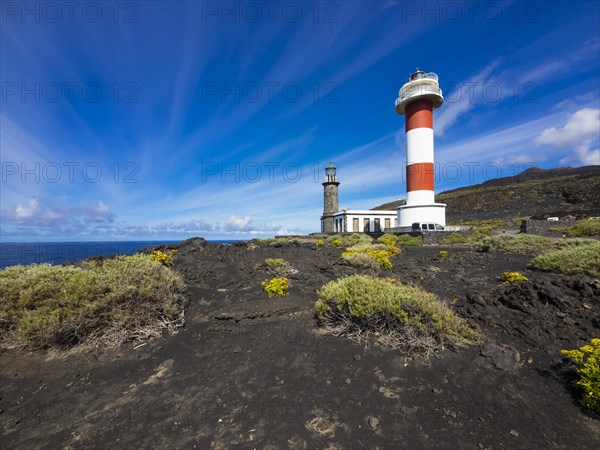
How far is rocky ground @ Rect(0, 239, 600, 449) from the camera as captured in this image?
9.04 feet

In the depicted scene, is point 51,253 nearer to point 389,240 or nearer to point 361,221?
point 389,240

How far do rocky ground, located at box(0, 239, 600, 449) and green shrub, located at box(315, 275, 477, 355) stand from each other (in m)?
0.27

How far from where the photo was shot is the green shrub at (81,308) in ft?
16.1

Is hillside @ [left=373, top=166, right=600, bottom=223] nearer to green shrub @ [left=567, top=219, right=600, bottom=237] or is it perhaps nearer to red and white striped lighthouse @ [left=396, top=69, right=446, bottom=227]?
red and white striped lighthouse @ [left=396, top=69, right=446, bottom=227]

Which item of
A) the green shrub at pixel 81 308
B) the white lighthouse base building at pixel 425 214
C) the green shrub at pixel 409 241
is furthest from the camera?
the white lighthouse base building at pixel 425 214

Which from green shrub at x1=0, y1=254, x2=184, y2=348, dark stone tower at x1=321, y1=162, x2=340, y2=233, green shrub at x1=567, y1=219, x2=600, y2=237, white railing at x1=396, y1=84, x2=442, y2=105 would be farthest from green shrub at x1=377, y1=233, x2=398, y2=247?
dark stone tower at x1=321, y1=162, x2=340, y2=233

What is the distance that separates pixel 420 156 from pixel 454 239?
848 centimetres

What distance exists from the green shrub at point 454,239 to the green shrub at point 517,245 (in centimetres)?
408

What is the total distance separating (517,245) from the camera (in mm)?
13875

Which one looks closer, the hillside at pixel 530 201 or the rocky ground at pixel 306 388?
the rocky ground at pixel 306 388

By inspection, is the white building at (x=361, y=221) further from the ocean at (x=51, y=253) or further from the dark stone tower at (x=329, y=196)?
the ocean at (x=51, y=253)

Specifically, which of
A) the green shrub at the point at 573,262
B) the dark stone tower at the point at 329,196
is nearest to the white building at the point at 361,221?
the dark stone tower at the point at 329,196

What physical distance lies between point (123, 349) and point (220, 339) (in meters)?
1.64

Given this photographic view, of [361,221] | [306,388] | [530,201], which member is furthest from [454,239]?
[530,201]
